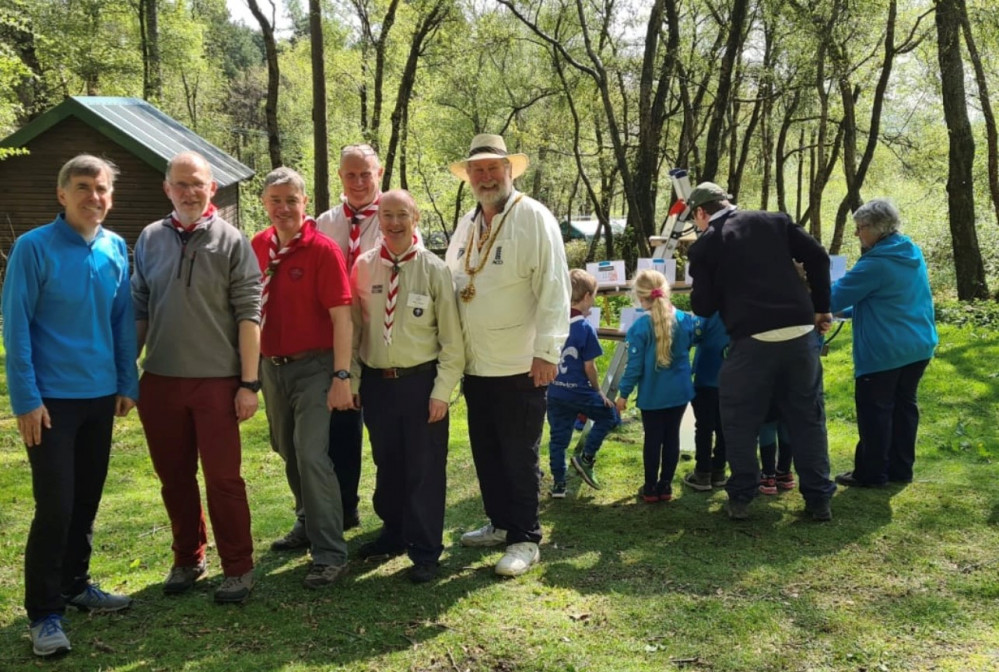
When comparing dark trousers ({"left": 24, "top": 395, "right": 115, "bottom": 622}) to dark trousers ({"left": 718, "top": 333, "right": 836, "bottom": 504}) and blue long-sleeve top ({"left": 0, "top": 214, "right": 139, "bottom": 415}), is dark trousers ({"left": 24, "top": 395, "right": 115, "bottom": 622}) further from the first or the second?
dark trousers ({"left": 718, "top": 333, "right": 836, "bottom": 504})

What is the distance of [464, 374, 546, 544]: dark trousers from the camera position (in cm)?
404

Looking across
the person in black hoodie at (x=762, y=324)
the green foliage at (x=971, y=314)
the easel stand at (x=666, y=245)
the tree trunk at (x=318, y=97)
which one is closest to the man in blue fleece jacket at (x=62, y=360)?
the person in black hoodie at (x=762, y=324)

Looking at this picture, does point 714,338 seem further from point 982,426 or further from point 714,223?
point 982,426

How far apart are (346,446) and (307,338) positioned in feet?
3.17

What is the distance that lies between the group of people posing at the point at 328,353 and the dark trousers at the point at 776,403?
1 cm

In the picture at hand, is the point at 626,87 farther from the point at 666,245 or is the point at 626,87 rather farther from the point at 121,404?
the point at 121,404

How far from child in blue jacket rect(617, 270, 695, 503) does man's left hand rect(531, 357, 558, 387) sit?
4.53 feet

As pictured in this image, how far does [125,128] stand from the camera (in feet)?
44.7

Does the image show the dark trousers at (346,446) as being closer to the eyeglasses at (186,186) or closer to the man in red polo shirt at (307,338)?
the man in red polo shirt at (307,338)

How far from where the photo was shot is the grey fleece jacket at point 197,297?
11.6 ft

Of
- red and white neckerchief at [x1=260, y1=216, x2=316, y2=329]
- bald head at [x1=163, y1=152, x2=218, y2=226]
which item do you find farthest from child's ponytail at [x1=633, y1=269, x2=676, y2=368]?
bald head at [x1=163, y1=152, x2=218, y2=226]

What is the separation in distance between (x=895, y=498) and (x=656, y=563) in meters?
1.94

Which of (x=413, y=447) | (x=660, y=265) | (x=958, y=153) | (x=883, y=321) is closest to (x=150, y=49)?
(x=660, y=265)

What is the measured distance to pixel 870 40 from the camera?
18078mm
